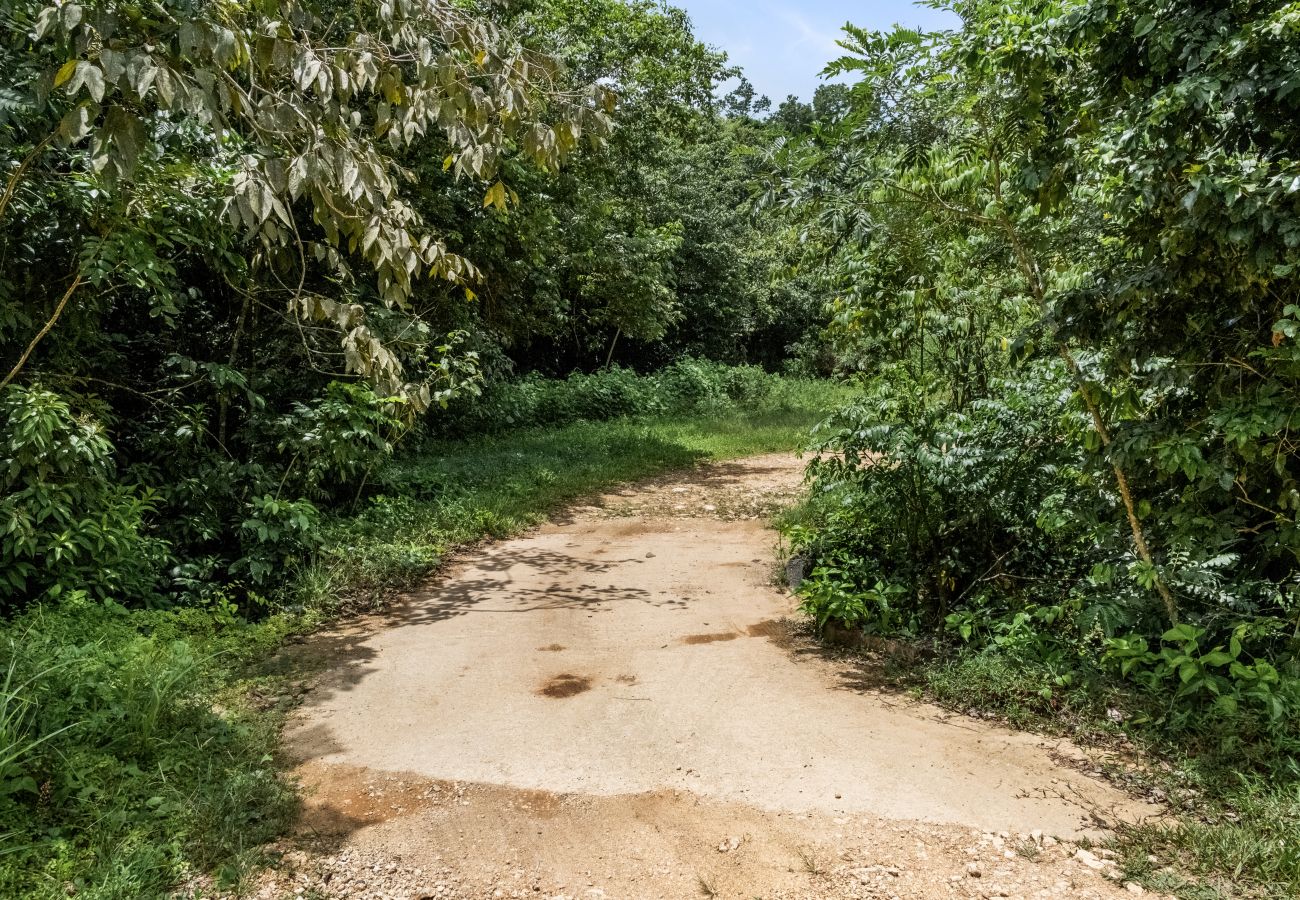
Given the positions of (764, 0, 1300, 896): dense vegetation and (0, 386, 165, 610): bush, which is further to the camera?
(0, 386, 165, 610): bush

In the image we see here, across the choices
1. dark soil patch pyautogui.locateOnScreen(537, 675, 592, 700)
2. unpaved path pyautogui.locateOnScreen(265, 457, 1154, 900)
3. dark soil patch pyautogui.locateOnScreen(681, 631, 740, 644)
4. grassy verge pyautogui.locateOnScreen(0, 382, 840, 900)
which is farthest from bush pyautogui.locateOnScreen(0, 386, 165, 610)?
dark soil patch pyautogui.locateOnScreen(681, 631, 740, 644)

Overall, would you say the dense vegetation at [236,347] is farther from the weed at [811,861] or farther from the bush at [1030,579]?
the weed at [811,861]

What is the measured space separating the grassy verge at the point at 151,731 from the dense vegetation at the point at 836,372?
→ 20 millimetres

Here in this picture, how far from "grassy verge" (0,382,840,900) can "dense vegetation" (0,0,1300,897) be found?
0.06ft

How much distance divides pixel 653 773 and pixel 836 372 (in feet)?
15.7

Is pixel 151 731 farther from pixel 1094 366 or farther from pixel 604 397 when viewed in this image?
pixel 604 397

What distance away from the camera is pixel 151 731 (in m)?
3.32

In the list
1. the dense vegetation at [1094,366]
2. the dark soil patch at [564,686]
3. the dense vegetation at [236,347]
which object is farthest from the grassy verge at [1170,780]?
the dense vegetation at [236,347]

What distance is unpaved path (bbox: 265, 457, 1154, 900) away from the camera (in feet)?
8.79

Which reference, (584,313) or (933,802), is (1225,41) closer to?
(933,802)

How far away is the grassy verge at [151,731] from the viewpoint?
2625mm

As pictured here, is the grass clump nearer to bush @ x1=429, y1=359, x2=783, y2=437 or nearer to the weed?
the weed

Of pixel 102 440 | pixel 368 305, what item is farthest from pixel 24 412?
pixel 368 305

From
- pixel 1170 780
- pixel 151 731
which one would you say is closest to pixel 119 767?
pixel 151 731
